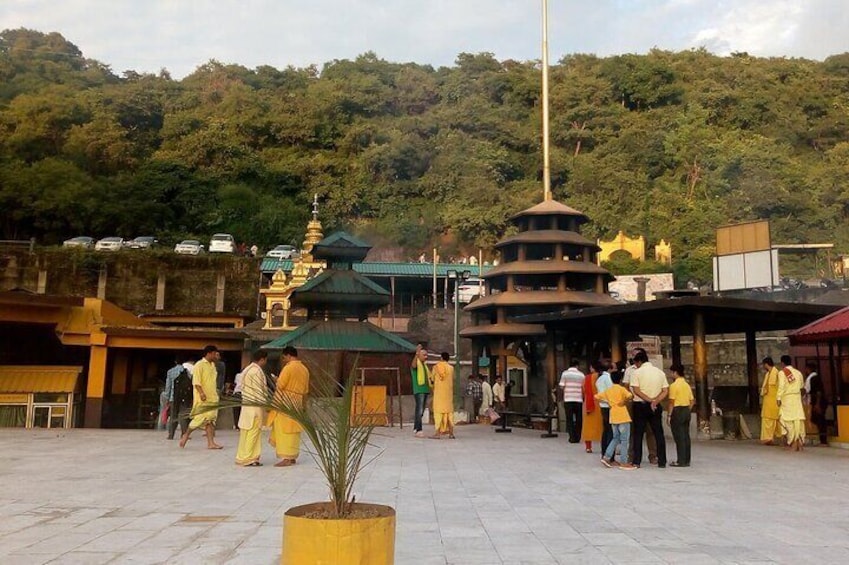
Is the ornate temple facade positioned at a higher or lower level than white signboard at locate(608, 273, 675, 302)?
lower

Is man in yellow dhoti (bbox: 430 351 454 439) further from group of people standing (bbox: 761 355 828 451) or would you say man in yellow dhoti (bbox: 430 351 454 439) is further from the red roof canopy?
the red roof canopy

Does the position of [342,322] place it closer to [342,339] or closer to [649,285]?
[342,339]

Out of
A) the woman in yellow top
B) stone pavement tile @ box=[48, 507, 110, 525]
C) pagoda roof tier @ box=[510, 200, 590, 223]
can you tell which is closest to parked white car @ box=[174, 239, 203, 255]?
pagoda roof tier @ box=[510, 200, 590, 223]

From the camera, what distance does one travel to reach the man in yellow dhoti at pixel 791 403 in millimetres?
12211

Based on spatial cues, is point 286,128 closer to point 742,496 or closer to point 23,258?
point 23,258

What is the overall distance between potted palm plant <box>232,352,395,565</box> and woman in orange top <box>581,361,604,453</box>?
28.5ft

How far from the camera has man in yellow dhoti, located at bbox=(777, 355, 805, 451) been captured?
12.2 m

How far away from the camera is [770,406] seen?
13297mm

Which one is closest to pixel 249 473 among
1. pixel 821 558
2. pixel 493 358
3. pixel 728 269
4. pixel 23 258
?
pixel 821 558

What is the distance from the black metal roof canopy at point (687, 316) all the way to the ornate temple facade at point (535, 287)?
429cm

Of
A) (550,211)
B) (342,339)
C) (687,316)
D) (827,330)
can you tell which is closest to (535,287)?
(550,211)

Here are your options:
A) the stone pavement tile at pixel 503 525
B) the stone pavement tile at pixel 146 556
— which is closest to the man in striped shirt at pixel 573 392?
the stone pavement tile at pixel 503 525

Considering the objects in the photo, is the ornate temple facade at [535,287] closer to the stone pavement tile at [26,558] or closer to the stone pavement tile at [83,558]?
the stone pavement tile at [83,558]

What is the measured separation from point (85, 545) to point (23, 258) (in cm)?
4257
